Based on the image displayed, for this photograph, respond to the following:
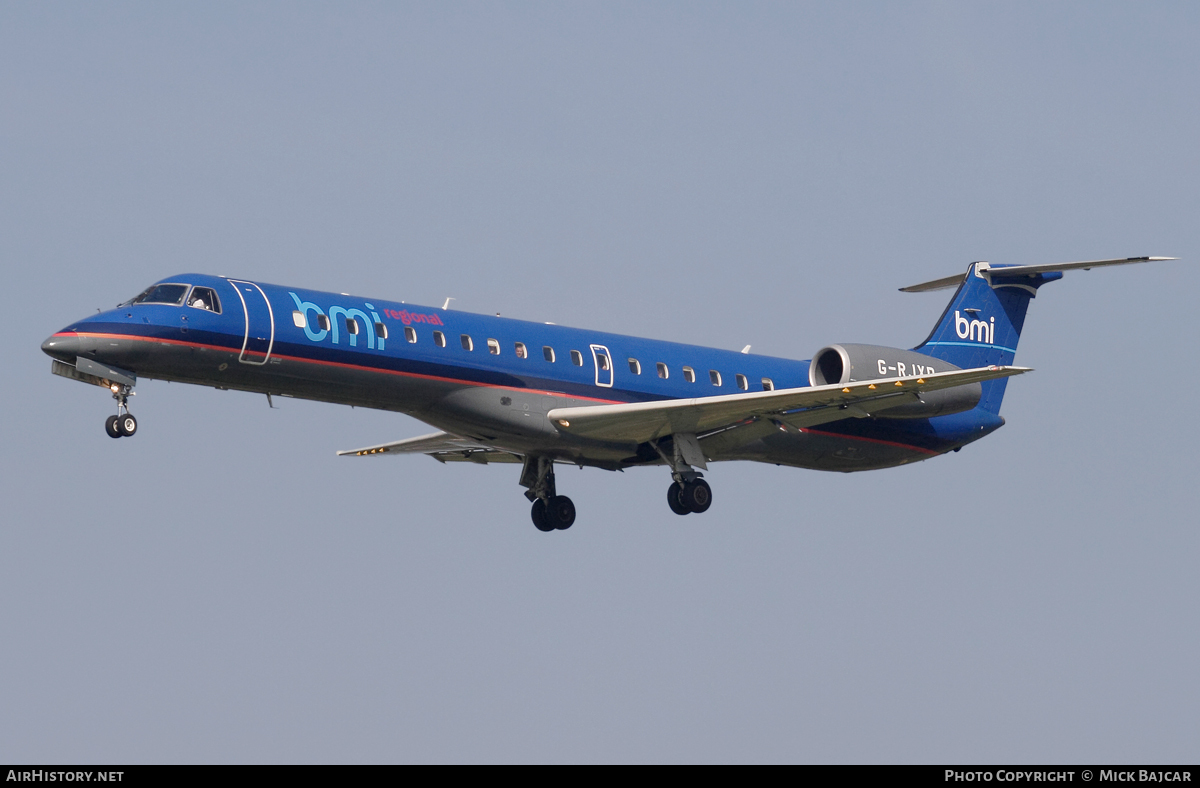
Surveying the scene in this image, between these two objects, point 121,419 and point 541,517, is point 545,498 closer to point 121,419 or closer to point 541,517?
point 541,517

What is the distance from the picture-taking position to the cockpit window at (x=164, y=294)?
26.5 meters

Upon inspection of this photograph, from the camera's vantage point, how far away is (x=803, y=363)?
109ft

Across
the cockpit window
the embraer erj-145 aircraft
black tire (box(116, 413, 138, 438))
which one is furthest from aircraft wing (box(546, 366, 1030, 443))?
black tire (box(116, 413, 138, 438))

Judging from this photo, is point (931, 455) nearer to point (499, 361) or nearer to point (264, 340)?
point (499, 361)

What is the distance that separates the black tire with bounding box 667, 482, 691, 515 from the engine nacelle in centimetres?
355

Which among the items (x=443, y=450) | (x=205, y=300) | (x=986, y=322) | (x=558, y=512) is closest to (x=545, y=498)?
(x=558, y=512)

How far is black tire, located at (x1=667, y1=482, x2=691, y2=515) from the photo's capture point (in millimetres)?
30578

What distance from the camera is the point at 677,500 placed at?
30625mm

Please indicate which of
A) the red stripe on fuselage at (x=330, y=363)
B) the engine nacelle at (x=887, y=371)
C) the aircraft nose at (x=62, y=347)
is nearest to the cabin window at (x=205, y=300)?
the red stripe on fuselage at (x=330, y=363)

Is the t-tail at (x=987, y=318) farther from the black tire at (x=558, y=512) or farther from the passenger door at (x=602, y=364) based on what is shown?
the black tire at (x=558, y=512)

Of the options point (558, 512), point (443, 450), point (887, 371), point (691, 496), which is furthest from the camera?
point (443, 450)

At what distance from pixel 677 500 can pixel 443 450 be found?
16.2 feet

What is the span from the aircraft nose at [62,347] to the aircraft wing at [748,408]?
7872 mm

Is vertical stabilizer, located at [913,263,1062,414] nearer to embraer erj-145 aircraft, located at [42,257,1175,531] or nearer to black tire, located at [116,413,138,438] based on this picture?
embraer erj-145 aircraft, located at [42,257,1175,531]
